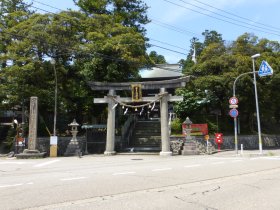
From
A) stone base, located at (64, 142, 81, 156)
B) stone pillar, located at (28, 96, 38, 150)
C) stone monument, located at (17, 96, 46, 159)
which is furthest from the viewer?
stone base, located at (64, 142, 81, 156)

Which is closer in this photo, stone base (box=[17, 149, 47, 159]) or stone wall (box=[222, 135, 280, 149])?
stone base (box=[17, 149, 47, 159])

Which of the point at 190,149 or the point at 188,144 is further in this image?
the point at 188,144

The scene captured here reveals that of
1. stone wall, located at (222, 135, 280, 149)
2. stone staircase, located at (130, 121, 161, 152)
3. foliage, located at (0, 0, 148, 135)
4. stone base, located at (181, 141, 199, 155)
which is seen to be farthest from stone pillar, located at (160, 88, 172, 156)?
stone wall, located at (222, 135, 280, 149)

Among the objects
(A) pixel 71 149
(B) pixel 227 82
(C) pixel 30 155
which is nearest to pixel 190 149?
(B) pixel 227 82

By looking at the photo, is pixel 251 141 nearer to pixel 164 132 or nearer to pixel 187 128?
pixel 187 128

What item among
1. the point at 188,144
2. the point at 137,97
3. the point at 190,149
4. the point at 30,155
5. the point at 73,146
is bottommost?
the point at 30,155

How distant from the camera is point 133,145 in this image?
29.7 m

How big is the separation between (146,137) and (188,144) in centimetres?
565

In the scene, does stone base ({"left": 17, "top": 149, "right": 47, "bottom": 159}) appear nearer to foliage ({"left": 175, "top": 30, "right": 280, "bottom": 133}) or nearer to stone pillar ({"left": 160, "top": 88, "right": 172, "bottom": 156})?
stone pillar ({"left": 160, "top": 88, "right": 172, "bottom": 156})

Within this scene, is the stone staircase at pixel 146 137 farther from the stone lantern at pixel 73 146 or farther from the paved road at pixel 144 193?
the paved road at pixel 144 193

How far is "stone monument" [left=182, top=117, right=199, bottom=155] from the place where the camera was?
2562 cm

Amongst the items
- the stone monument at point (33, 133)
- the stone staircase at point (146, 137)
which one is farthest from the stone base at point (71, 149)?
the stone staircase at point (146, 137)

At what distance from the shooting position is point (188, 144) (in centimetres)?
2583

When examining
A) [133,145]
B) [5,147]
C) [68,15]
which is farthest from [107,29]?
[5,147]
